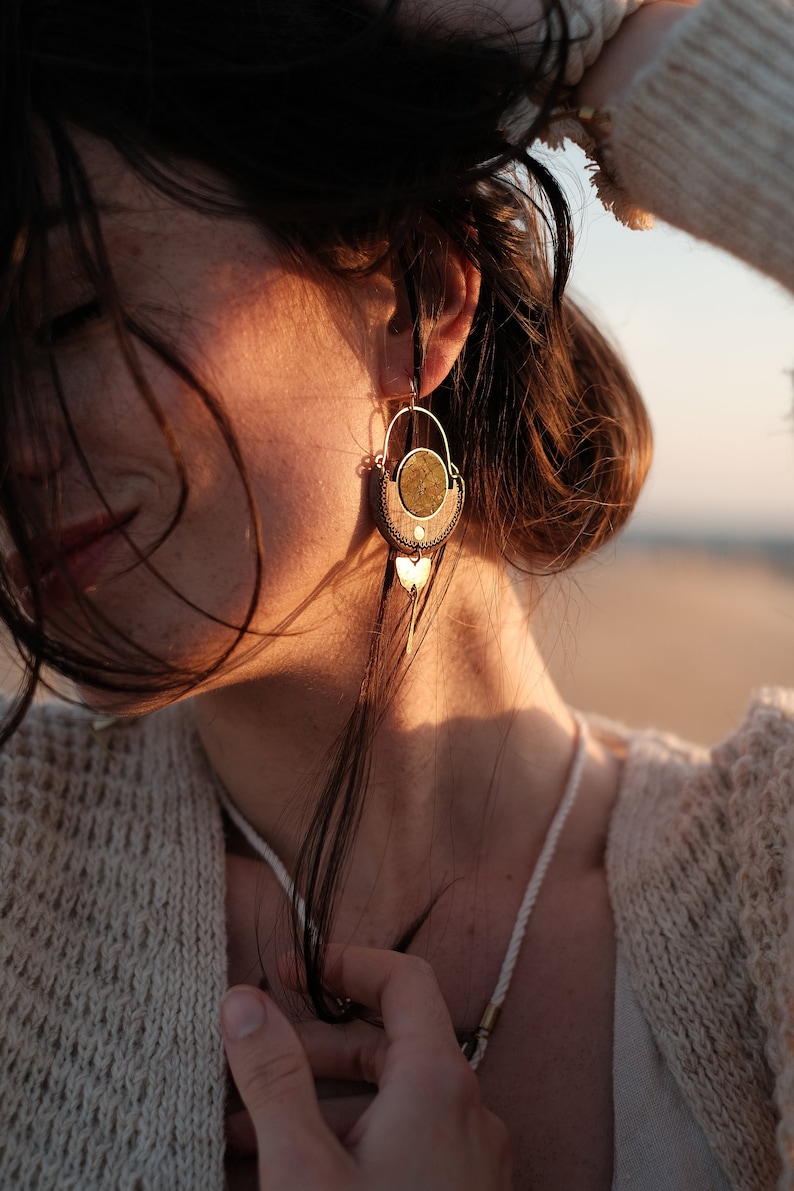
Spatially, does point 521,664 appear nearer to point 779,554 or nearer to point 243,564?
point 243,564

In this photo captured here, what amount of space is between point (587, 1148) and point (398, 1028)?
47 centimetres

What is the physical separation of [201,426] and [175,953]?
2.73 ft

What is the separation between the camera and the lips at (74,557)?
4.08 feet

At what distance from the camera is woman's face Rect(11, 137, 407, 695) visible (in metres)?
1.17

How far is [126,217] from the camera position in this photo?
1.15 metres

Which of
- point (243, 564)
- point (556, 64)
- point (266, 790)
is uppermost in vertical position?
point (556, 64)

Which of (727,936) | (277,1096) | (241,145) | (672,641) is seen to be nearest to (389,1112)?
(277,1096)

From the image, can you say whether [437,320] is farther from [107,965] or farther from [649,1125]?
[649,1125]

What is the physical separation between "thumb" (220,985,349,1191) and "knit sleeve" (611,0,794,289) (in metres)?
1.14

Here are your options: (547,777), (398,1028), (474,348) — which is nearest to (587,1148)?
(398,1028)

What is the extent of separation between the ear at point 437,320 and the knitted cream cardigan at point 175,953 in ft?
2.64

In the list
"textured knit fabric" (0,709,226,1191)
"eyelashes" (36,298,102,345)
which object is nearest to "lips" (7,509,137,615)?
"eyelashes" (36,298,102,345)

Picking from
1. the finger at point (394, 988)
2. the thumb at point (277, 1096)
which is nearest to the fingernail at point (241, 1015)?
the thumb at point (277, 1096)

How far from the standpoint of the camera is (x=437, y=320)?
147cm
